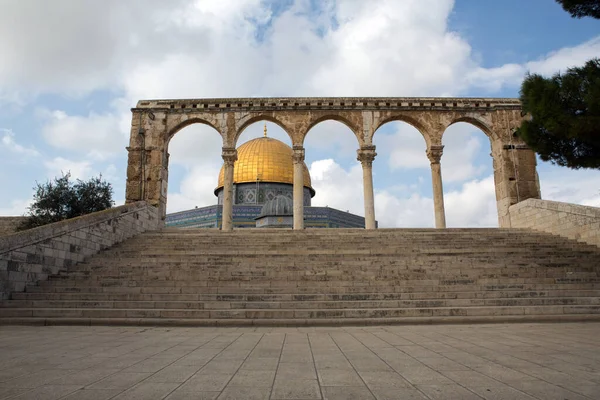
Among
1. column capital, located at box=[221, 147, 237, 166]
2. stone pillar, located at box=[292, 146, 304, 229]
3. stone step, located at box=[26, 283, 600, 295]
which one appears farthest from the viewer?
column capital, located at box=[221, 147, 237, 166]

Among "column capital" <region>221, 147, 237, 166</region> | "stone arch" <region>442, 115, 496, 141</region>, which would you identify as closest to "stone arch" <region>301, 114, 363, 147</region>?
"column capital" <region>221, 147, 237, 166</region>

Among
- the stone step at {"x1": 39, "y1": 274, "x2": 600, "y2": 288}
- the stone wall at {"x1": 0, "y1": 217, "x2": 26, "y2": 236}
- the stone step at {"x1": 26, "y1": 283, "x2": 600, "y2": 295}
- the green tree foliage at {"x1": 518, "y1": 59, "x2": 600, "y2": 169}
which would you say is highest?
the green tree foliage at {"x1": 518, "y1": 59, "x2": 600, "y2": 169}

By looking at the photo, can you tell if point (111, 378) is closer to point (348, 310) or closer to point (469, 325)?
point (348, 310)

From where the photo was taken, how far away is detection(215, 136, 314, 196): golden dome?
144 ft

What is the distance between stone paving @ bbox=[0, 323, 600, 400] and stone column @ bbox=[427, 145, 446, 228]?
39.2 feet

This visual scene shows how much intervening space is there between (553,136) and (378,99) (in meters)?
9.99

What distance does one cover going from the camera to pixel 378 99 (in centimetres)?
1927

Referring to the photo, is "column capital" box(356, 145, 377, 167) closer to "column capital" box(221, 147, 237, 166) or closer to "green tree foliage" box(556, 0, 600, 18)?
"column capital" box(221, 147, 237, 166)

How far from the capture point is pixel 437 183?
18641mm

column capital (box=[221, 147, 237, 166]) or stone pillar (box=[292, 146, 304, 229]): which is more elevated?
column capital (box=[221, 147, 237, 166])

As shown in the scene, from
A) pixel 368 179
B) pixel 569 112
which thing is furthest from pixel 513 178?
pixel 569 112

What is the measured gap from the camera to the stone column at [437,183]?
59.2ft

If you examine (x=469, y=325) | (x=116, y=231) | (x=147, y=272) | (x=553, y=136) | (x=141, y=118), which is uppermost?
(x=141, y=118)

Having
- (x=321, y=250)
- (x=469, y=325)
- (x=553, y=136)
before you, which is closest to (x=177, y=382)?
(x=469, y=325)
